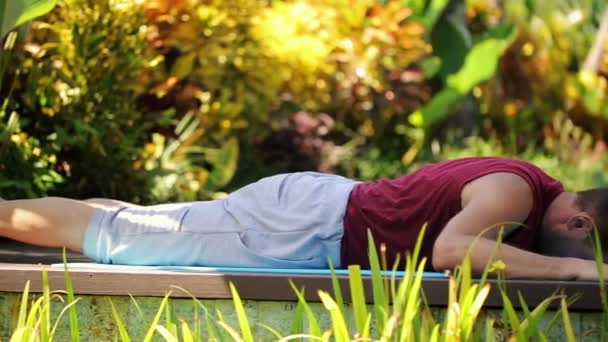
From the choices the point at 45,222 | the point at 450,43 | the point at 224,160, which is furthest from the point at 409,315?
the point at 450,43

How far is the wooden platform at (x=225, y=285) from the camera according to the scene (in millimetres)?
3111

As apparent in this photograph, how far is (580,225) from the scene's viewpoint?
3.43 metres

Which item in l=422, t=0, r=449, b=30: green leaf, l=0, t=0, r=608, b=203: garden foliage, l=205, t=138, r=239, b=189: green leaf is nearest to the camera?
l=0, t=0, r=608, b=203: garden foliage

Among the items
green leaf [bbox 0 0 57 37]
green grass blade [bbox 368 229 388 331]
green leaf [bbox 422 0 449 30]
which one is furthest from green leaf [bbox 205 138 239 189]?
green grass blade [bbox 368 229 388 331]

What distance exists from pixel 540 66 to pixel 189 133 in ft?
17.5

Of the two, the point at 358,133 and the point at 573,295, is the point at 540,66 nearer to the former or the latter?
the point at 358,133

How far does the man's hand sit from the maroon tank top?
21 cm

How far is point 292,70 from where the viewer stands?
27.6 ft

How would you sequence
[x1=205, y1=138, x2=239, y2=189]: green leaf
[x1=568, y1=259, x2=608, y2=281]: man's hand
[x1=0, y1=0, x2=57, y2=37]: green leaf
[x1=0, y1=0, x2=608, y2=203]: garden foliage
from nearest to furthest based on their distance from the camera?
1. [x1=568, y1=259, x2=608, y2=281]: man's hand
2. [x1=0, y1=0, x2=57, y2=37]: green leaf
3. [x1=0, y1=0, x2=608, y2=203]: garden foliage
4. [x1=205, y1=138, x2=239, y2=189]: green leaf

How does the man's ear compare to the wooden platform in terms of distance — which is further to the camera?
the man's ear

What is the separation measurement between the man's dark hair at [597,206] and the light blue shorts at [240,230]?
0.70m

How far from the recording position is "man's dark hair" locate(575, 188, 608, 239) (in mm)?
3400

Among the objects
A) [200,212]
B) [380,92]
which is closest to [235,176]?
[380,92]

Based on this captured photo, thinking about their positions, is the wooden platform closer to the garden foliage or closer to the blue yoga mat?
the blue yoga mat
